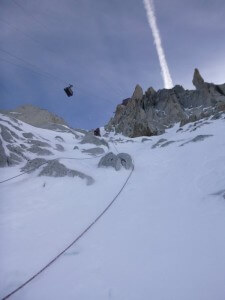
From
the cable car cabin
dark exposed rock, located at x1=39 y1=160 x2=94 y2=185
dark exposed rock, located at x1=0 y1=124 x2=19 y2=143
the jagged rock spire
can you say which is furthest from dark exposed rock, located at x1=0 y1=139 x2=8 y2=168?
the jagged rock spire

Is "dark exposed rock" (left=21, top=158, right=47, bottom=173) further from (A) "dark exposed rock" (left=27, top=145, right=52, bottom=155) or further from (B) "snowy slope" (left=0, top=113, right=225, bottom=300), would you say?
(A) "dark exposed rock" (left=27, top=145, right=52, bottom=155)

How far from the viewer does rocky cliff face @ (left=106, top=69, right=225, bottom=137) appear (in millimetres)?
72562

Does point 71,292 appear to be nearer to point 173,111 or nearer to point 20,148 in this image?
point 20,148

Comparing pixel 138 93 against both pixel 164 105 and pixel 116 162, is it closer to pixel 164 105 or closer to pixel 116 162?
pixel 164 105

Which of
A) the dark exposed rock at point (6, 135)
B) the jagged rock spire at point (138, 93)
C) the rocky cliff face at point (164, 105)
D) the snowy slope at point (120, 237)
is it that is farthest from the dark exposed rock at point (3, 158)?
the jagged rock spire at point (138, 93)

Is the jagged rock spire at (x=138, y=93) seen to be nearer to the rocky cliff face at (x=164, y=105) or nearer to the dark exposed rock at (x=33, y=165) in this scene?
the rocky cliff face at (x=164, y=105)

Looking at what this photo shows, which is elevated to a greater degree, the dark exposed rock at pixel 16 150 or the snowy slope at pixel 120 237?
the dark exposed rock at pixel 16 150

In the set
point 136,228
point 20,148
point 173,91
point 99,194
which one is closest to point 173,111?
point 173,91

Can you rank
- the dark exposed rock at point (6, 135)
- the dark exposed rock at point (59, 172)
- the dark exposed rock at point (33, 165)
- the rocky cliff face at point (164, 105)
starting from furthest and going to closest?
the rocky cliff face at point (164, 105), the dark exposed rock at point (6, 135), the dark exposed rock at point (33, 165), the dark exposed rock at point (59, 172)

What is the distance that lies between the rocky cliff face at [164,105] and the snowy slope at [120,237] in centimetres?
5163

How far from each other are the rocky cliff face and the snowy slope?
51.6 metres

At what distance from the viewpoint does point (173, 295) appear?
582cm

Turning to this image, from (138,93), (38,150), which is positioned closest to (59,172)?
(38,150)

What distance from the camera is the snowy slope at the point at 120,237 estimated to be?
636 centimetres
